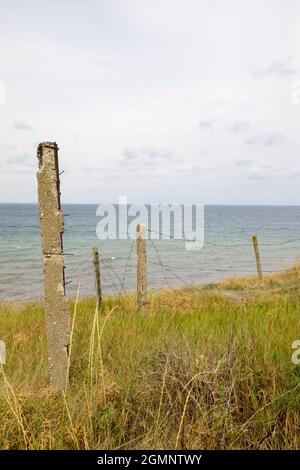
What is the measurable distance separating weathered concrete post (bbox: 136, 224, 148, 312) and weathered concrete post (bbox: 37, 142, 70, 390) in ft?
14.4

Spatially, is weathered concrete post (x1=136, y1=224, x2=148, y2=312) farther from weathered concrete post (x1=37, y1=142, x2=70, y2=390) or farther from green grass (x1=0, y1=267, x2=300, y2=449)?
weathered concrete post (x1=37, y1=142, x2=70, y2=390)

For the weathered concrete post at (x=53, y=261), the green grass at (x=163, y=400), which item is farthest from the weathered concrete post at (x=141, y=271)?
the weathered concrete post at (x=53, y=261)

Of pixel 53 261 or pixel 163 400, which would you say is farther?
pixel 53 261

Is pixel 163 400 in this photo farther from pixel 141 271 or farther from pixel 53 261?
pixel 141 271

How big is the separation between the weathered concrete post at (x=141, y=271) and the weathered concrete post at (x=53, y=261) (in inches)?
173

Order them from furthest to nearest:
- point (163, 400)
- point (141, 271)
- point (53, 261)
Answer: point (141, 271) → point (53, 261) → point (163, 400)

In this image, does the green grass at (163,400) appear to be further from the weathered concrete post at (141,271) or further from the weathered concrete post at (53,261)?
the weathered concrete post at (141,271)

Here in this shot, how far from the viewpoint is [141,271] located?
348 inches

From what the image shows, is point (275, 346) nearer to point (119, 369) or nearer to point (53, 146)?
point (119, 369)

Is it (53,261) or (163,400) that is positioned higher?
(53,261)

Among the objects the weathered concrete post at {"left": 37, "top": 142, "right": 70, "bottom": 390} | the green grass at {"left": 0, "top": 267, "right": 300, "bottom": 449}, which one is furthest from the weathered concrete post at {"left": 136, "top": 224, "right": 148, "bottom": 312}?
the weathered concrete post at {"left": 37, "top": 142, "right": 70, "bottom": 390}

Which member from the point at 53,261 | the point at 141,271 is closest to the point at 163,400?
the point at 53,261

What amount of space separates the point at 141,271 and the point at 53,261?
182 inches

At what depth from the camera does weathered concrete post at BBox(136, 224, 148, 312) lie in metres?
8.70
